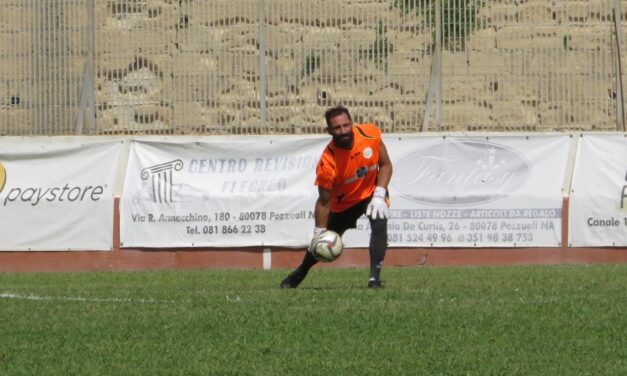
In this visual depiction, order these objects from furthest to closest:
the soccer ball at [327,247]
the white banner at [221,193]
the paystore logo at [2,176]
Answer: the paystore logo at [2,176]
the white banner at [221,193]
the soccer ball at [327,247]

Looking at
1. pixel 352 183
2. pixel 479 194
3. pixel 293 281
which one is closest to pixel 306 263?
pixel 293 281

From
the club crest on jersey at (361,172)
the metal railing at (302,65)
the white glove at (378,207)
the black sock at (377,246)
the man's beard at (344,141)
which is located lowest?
the black sock at (377,246)

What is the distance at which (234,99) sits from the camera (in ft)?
74.8

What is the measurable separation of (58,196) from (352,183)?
790 cm

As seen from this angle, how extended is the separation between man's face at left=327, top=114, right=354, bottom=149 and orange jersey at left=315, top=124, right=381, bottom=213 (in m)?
0.10

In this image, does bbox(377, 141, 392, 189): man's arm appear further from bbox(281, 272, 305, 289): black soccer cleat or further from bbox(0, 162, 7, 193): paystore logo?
bbox(0, 162, 7, 193): paystore logo

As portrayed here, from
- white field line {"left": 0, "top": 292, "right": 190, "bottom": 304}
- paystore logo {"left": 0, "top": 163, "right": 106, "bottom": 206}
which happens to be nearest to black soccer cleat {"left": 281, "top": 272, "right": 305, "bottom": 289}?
white field line {"left": 0, "top": 292, "right": 190, "bottom": 304}

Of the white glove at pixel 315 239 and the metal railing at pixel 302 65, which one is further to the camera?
the metal railing at pixel 302 65

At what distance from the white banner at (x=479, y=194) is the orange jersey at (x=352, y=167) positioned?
19.8 feet

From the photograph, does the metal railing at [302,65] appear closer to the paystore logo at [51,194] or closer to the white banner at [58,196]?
the white banner at [58,196]

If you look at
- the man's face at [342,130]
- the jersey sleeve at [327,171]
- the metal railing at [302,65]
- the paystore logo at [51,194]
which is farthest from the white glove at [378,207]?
the metal railing at [302,65]

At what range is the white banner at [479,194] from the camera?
19672 mm

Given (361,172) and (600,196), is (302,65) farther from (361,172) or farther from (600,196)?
(361,172)

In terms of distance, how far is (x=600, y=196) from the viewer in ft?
64.5
